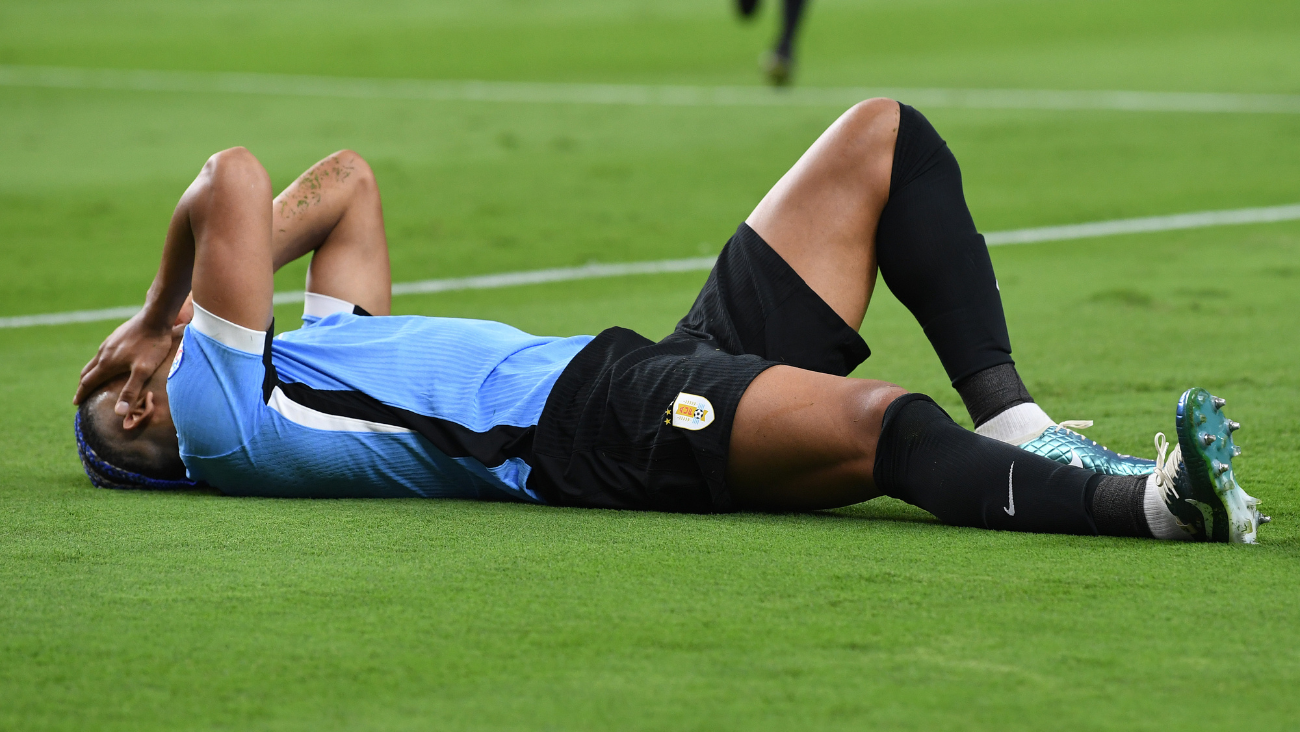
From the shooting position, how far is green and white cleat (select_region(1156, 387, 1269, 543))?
1917mm

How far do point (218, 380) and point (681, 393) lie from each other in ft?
2.32

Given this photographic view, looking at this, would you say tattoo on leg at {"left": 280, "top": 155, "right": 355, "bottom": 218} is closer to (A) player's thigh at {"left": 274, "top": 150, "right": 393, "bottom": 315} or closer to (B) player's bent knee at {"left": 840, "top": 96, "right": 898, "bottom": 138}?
(A) player's thigh at {"left": 274, "top": 150, "right": 393, "bottom": 315}

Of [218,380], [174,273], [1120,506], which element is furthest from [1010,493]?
[174,273]

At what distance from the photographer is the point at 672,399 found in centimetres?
227

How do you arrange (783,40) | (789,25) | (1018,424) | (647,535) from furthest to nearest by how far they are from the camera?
(783,40) < (789,25) < (1018,424) < (647,535)

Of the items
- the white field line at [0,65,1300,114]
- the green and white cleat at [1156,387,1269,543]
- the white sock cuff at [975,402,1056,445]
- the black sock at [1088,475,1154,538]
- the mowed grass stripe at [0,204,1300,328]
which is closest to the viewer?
the green and white cleat at [1156,387,1269,543]

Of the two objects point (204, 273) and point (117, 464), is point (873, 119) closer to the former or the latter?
point (204, 273)

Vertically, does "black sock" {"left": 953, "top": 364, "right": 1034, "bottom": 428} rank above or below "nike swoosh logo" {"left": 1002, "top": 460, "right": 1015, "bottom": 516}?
above

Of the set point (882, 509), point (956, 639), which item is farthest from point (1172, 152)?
point (956, 639)

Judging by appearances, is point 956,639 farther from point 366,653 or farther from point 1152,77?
point 1152,77

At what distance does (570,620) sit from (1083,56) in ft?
32.6

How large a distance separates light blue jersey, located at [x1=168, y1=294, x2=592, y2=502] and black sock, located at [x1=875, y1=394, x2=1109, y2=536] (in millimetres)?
530

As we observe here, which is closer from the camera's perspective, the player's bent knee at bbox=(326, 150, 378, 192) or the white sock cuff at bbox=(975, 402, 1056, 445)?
the white sock cuff at bbox=(975, 402, 1056, 445)

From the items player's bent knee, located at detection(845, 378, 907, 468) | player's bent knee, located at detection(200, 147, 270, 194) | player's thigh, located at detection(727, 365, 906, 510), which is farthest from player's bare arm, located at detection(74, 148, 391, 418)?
player's bent knee, located at detection(845, 378, 907, 468)
